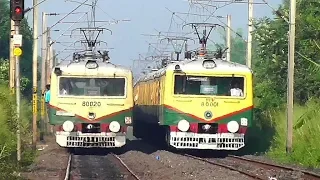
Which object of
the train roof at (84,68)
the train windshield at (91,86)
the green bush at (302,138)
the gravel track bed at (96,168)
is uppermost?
the train roof at (84,68)

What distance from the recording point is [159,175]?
18.8 meters

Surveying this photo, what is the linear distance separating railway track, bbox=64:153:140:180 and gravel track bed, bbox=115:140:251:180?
0.25 m

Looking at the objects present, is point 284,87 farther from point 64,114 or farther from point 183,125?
point 64,114

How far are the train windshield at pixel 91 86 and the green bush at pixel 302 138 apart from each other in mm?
5168

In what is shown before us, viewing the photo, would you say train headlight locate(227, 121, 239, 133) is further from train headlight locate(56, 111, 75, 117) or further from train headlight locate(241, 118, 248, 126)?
train headlight locate(56, 111, 75, 117)

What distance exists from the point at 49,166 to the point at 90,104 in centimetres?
341

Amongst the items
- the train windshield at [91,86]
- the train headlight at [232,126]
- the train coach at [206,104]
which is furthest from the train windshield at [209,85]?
the train windshield at [91,86]

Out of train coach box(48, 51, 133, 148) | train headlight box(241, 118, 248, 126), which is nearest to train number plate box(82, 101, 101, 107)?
train coach box(48, 51, 133, 148)

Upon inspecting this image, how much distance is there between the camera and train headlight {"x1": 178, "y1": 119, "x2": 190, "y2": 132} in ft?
77.2

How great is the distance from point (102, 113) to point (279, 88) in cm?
1278

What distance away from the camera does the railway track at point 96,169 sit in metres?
18.4

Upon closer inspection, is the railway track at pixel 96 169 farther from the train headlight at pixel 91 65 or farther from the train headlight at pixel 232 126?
the train headlight at pixel 232 126

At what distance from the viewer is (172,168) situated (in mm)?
20531

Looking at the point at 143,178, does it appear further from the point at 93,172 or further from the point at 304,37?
the point at 304,37
